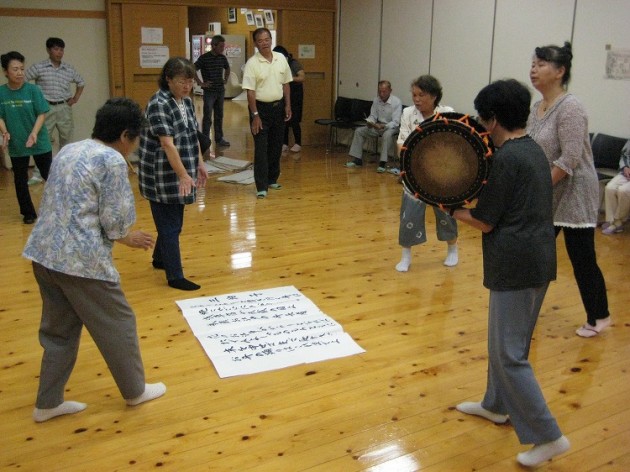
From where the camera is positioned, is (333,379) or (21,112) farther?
(21,112)

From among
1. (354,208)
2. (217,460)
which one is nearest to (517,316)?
(217,460)

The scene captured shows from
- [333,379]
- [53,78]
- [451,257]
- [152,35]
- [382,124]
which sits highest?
[152,35]

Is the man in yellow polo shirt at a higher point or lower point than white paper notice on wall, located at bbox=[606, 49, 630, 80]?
lower

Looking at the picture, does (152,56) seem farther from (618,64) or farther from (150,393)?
(150,393)

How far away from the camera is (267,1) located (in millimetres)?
9914

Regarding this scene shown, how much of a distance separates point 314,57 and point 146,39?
2712 mm

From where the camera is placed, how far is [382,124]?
8.91 m

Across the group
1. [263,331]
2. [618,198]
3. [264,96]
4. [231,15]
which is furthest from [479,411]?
[231,15]

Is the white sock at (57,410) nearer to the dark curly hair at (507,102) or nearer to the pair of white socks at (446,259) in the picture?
the dark curly hair at (507,102)

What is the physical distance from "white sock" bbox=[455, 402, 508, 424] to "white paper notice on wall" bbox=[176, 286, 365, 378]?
0.75 meters

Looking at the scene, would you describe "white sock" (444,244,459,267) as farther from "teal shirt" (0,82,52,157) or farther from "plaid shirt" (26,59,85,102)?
"plaid shirt" (26,59,85,102)

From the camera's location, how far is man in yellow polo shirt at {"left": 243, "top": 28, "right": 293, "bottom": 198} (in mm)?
6957

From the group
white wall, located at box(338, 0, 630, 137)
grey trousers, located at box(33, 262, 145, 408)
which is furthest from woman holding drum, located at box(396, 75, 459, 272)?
white wall, located at box(338, 0, 630, 137)

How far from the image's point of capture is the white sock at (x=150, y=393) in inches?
118
